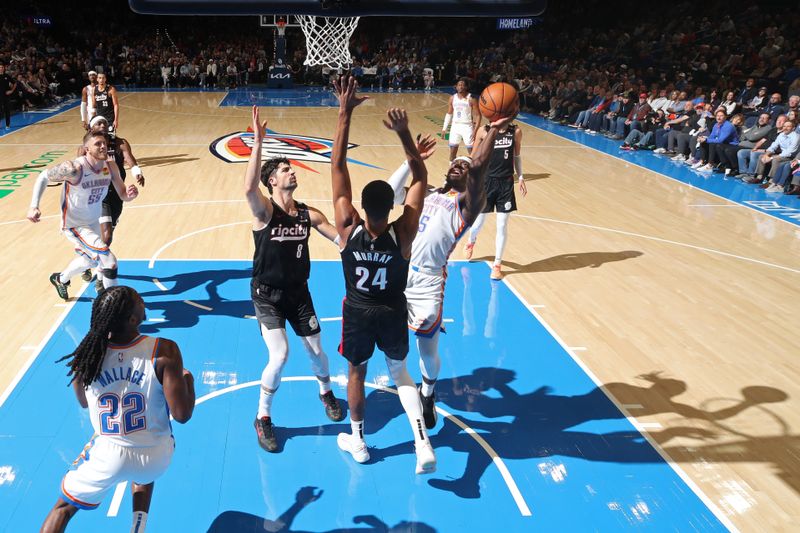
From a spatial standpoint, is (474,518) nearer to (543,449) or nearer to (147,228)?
(543,449)

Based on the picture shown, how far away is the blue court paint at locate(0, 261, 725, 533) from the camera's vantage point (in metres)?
3.89

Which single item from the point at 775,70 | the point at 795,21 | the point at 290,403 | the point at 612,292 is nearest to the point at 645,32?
the point at 795,21

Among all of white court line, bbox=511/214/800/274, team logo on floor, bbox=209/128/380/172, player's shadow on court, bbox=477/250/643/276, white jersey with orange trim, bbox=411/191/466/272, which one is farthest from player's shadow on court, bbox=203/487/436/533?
team logo on floor, bbox=209/128/380/172

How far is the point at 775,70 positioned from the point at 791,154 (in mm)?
8131

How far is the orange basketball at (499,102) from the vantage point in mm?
4898

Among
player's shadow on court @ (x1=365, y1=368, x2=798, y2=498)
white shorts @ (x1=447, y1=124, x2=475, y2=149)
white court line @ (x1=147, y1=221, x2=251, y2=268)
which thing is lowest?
player's shadow on court @ (x1=365, y1=368, x2=798, y2=498)

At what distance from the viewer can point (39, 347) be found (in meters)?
5.65

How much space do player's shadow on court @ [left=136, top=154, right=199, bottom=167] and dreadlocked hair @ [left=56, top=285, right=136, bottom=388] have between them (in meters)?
10.7

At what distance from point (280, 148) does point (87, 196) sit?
27.9 ft

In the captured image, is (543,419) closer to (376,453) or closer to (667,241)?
(376,453)

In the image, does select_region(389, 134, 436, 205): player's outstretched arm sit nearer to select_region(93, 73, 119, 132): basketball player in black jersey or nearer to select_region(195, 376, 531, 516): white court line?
select_region(195, 376, 531, 516): white court line

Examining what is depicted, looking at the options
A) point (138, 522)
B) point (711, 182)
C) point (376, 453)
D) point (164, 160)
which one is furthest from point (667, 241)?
point (164, 160)

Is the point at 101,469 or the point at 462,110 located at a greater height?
the point at 462,110

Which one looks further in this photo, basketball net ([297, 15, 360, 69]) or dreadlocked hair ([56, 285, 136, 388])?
basketball net ([297, 15, 360, 69])
